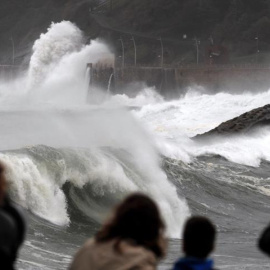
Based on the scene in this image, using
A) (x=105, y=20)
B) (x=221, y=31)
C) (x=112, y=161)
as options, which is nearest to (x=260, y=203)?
(x=112, y=161)

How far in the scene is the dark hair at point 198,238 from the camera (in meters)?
4.05

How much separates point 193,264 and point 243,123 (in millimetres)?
27395

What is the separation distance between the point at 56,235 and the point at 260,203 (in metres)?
6.41

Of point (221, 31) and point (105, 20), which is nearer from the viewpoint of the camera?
point (221, 31)

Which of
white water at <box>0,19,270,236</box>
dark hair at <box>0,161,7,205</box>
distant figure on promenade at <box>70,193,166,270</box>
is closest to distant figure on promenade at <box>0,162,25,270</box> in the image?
dark hair at <box>0,161,7,205</box>

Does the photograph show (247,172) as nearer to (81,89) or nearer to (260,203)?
(260,203)

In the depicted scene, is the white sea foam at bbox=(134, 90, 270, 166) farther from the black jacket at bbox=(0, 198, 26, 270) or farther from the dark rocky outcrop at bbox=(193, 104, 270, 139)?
the black jacket at bbox=(0, 198, 26, 270)

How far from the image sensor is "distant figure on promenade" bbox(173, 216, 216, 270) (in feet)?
13.2

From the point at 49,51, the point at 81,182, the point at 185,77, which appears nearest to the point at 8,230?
the point at 81,182

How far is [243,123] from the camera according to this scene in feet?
102

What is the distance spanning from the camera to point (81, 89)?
242ft

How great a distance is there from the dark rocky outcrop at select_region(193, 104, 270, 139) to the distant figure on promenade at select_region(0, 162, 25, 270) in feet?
84.7

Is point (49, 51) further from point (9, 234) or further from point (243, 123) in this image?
point (9, 234)

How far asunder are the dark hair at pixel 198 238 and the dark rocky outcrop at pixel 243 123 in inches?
1013
